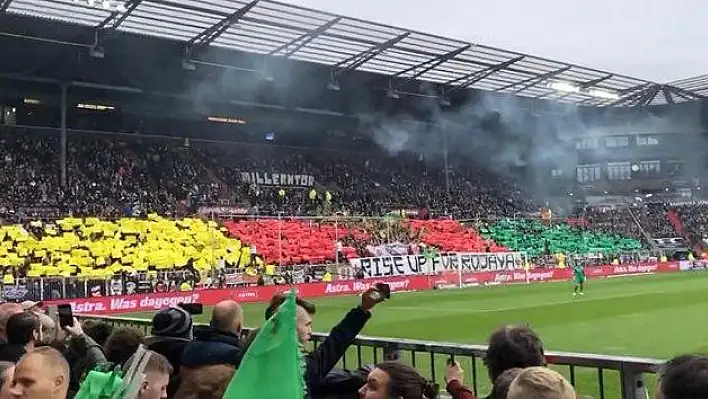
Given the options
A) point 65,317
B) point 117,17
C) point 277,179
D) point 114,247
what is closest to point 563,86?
point 277,179

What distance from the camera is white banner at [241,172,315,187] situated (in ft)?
167

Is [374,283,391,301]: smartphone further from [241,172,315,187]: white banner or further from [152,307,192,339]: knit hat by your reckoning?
[241,172,315,187]: white banner

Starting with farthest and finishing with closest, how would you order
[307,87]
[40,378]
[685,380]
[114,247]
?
[307,87] < [114,247] < [40,378] < [685,380]

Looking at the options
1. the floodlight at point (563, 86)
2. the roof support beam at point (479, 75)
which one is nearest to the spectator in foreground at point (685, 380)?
the roof support beam at point (479, 75)

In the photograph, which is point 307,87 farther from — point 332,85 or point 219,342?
point 219,342

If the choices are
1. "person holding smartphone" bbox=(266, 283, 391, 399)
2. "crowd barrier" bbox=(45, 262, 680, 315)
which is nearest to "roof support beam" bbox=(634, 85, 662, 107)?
"crowd barrier" bbox=(45, 262, 680, 315)

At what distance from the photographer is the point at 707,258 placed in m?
56.8

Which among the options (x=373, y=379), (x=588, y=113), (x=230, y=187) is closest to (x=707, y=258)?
(x=588, y=113)

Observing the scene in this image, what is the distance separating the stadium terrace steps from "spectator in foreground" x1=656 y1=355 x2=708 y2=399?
34.7m

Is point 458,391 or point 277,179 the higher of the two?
point 277,179

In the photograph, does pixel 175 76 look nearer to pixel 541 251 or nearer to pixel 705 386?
pixel 541 251

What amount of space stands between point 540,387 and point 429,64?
43.4 m

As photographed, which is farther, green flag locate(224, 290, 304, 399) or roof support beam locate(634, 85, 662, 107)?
roof support beam locate(634, 85, 662, 107)

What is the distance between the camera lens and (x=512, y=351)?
12.7 feet
